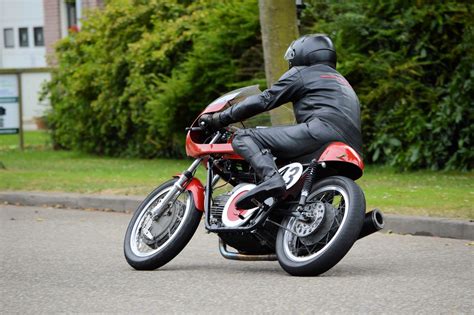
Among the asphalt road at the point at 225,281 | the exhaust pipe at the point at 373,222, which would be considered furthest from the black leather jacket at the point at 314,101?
the asphalt road at the point at 225,281

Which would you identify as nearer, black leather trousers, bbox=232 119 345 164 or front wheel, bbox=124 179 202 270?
black leather trousers, bbox=232 119 345 164

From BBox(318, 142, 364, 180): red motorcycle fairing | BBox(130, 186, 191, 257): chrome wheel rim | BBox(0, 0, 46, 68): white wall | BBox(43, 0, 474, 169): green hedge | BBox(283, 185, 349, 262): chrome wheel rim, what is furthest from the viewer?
BBox(0, 0, 46, 68): white wall

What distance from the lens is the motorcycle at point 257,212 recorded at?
7.50 m

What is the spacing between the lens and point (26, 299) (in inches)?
274

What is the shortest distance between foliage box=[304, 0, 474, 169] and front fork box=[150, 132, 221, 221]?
872 centimetres

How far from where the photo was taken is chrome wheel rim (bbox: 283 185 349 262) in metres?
7.48

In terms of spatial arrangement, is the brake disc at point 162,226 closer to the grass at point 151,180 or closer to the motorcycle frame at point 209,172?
the motorcycle frame at point 209,172

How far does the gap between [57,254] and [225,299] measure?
2.86 meters

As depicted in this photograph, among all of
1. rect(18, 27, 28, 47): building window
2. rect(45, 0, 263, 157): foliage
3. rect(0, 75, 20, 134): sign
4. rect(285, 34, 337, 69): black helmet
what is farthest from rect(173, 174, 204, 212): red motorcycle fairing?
rect(18, 27, 28, 47): building window

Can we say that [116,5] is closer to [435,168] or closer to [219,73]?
[219,73]

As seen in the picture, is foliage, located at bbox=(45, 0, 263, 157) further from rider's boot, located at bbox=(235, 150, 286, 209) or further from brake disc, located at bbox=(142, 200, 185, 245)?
rider's boot, located at bbox=(235, 150, 286, 209)

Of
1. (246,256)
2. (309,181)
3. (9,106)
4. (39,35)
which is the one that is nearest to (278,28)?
(246,256)

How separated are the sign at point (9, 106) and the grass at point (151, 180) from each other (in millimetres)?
916

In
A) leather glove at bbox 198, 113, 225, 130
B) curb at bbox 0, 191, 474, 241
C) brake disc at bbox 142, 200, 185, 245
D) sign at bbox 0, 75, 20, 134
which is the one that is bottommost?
sign at bbox 0, 75, 20, 134
